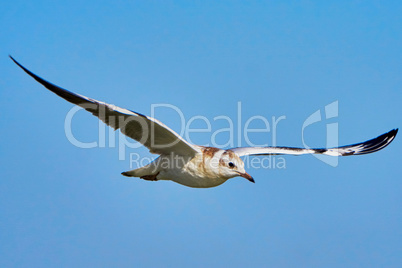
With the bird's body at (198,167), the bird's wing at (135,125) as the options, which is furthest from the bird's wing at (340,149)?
the bird's wing at (135,125)

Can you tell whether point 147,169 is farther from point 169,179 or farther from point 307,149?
point 307,149

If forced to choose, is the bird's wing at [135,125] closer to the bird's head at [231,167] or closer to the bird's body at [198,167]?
the bird's body at [198,167]

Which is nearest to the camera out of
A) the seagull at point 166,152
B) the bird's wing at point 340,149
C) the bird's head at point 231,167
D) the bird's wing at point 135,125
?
the bird's wing at point 135,125

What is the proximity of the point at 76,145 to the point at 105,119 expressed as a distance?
2.74 feet

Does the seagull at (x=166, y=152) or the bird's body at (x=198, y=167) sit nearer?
the seagull at (x=166, y=152)

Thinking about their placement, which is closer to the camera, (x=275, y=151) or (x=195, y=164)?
(x=195, y=164)

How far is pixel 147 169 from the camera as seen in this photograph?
904 centimetres

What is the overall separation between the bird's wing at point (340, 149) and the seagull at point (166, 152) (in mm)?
1527

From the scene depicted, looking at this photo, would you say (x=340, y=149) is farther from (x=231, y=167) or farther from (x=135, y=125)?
(x=135, y=125)

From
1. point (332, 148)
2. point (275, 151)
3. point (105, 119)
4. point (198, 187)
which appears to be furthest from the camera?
point (332, 148)

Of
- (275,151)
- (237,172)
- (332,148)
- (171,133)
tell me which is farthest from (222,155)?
(332,148)

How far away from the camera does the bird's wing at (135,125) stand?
7383mm

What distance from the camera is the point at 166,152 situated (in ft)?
28.8

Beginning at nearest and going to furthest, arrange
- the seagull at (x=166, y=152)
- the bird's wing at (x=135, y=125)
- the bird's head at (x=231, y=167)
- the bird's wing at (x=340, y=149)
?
1. the bird's wing at (x=135, y=125)
2. the seagull at (x=166, y=152)
3. the bird's head at (x=231, y=167)
4. the bird's wing at (x=340, y=149)
